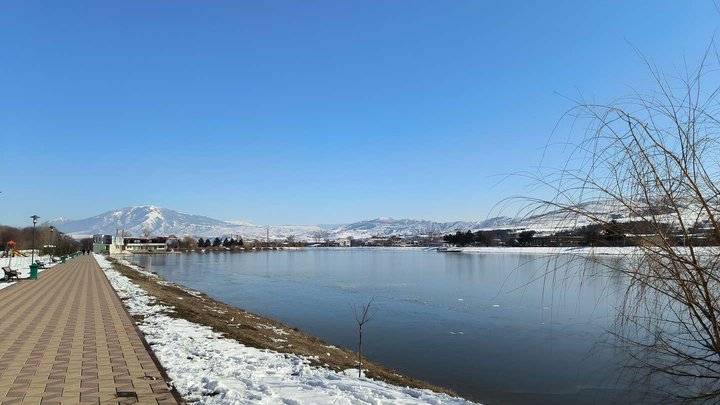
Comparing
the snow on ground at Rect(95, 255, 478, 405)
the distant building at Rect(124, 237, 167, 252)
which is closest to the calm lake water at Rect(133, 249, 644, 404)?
the snow on ground at Rect(95, 255, 478, 405)

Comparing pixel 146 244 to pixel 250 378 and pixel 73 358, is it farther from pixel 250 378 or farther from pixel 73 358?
pixel 250 378

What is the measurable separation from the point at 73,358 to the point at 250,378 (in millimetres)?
3142

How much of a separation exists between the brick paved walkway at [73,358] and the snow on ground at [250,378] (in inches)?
14.5

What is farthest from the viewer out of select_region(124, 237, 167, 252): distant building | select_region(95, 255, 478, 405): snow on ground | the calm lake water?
select_region(124, 237, 167, 252): distant building

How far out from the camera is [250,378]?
649 cm

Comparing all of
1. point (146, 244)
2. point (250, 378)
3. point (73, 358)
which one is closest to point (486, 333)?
point (250, 378)

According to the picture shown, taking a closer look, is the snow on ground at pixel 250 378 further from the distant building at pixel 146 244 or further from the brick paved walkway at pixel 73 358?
the distant building at pixel 146 244

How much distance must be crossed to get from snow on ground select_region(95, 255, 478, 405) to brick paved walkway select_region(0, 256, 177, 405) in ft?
1.20

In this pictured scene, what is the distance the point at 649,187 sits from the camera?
262 centimetres

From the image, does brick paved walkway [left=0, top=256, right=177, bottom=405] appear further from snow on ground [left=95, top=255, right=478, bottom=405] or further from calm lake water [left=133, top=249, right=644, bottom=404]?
calm lake water [left=133, top=249, right=644, bottom=404]

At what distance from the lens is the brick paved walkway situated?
5375mm

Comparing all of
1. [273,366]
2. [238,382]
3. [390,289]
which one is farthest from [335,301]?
[238,382]

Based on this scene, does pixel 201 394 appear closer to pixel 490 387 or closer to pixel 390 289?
pixel 490 387

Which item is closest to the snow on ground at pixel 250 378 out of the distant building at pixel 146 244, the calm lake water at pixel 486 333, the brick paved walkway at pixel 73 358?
the brick paved walkway at pixel 73 358
